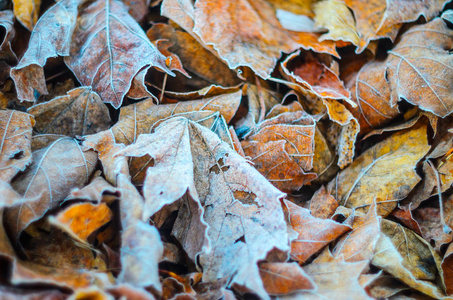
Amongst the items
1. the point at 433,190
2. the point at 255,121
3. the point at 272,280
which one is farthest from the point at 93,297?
the point at 433,190

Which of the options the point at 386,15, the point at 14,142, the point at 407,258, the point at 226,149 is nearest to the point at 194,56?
the point at 226,149

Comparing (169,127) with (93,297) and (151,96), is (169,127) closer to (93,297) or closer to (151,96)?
(151,96)

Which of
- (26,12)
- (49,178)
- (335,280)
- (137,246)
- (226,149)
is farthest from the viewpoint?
(26,12)

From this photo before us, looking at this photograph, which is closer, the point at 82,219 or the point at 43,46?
the point at 82,219

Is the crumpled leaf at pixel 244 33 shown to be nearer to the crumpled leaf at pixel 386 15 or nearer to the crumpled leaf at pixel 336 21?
the crumpled leaf at pixel 336 21

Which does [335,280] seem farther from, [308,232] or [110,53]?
[110,53]

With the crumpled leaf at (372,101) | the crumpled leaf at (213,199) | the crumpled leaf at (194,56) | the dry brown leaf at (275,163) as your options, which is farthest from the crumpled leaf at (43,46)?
the crumpled leaf at (372,101)
